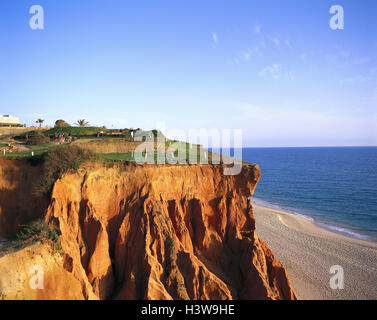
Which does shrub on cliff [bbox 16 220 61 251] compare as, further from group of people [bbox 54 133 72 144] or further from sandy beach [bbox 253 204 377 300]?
sandy beach [bbox 253 204 377 300]

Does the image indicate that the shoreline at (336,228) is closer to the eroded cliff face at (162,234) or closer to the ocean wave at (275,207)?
the ocean wave at (275,207)

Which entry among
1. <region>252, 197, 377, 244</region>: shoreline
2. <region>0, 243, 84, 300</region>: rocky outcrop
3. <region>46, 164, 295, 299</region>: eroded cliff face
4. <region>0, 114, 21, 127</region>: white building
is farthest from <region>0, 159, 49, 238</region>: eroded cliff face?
<region>252, 197, 377, 244</region>: shoreline

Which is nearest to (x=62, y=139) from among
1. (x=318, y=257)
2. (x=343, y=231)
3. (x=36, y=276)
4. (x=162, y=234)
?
(x=162, y=234)

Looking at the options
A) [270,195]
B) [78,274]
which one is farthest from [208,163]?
[270,195]

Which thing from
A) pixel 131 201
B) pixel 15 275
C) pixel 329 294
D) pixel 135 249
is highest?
pixel 131 201

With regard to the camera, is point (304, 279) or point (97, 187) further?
point (304, 279)

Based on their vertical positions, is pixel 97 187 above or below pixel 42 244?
above
